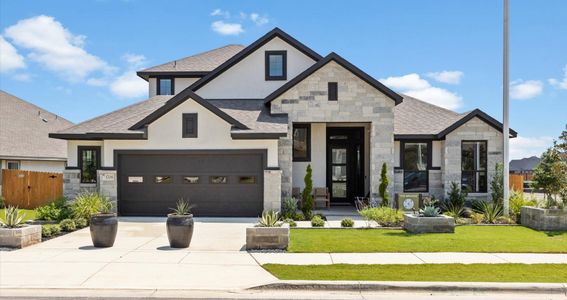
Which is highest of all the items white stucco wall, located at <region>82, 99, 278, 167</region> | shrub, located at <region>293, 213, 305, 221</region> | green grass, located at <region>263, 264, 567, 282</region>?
white stucco wall, located at <region>82, 99, 278, 167</region>

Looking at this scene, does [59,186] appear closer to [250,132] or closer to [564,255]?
[250,132]

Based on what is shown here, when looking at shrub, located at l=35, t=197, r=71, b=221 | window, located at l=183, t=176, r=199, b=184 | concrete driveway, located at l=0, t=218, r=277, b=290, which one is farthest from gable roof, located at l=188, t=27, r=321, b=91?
concrete driveway, located at l=0, t=218, r=277, b=290

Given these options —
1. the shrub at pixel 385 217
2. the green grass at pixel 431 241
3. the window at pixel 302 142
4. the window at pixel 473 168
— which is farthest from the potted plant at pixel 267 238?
the window at pixel 473 168

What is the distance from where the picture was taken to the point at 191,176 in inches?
683

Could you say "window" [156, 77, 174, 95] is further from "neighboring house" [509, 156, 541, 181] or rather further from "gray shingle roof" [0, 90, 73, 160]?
"neighboring house" [509, 156, 541, 181]

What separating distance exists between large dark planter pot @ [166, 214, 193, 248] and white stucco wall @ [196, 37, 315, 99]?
1073cm

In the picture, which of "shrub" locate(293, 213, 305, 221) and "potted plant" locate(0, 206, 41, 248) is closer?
"potted plant" locate(0, 206, 41, 248)

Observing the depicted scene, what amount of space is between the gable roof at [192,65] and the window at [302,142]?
7.28 meters

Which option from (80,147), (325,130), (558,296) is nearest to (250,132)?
(325,130)

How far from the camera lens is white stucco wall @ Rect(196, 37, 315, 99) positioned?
20969 millimetres

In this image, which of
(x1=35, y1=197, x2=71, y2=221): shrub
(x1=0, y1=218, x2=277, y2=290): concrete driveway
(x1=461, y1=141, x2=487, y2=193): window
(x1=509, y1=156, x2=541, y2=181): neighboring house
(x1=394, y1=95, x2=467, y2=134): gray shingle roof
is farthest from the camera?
(x1=509, y1=156, x2=541, y2=181): neighboring house

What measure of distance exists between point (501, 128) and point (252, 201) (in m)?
10.6

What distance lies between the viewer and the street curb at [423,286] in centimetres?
770

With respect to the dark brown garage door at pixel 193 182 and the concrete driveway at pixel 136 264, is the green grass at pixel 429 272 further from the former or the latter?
the dark brown garage door at pixel 193 182
